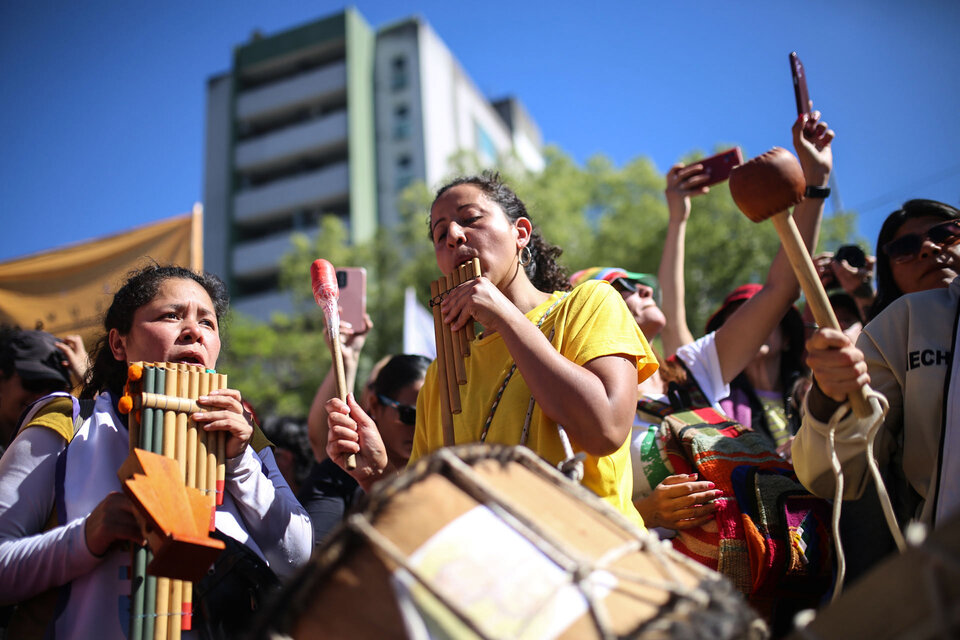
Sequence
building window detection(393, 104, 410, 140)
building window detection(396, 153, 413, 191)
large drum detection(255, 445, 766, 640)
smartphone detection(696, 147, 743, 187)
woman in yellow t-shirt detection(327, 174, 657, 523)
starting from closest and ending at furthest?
large drum detection(255, 445, 766, 640), woman in yellow t-shirt detection(327, 174, 657, 523), smartphone detection(696, 147, 743, 187), building window detection(396, 153, 413, 191), building window detection(393, 104, 410, 140)

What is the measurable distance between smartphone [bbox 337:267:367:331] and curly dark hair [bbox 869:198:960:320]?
2.30 metres

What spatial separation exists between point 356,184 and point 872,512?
31476 millimetres

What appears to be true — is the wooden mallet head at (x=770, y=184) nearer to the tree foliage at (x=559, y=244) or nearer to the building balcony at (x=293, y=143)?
the tree foliage at (x=559, y=244)

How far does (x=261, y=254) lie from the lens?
34406 mm

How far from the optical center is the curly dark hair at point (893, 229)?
2.76 meters

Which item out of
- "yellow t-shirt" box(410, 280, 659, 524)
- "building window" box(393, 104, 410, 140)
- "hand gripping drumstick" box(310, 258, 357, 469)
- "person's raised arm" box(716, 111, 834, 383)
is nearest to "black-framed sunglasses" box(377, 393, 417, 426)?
"hand gripping drumstick" box(310, 258, 357, 469)

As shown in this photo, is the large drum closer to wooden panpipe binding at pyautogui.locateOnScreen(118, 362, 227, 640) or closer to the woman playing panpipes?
wooden panpipe binding at pyautogui.locateOnScreen(118, 362, 227, 640)

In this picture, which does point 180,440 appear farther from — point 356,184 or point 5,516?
point 356,184

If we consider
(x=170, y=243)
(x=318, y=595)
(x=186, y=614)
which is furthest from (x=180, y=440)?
(x=170, y=243)

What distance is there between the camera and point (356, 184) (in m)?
32.6

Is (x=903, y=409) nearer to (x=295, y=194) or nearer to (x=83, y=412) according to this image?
(x=83, y=412)

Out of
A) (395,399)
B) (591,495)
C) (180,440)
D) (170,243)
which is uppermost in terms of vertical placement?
(170,243)

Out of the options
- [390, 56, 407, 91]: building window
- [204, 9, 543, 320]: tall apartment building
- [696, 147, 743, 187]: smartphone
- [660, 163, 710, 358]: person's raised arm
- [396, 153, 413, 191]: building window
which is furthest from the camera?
[390, 56, 407, 91]: building window

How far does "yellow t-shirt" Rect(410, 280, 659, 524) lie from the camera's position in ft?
6.79
